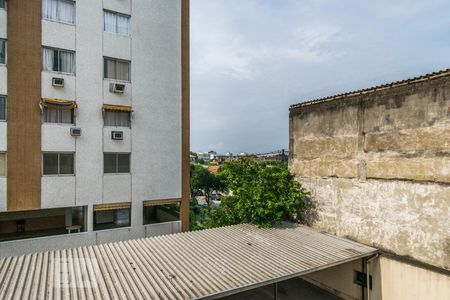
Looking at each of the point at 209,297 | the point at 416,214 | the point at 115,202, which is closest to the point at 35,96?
the point at 115,202

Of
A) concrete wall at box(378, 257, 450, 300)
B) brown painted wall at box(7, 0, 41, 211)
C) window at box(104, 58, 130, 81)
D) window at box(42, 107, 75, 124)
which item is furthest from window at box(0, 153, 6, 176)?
concrete wall at box(378, 257, 450, 300)

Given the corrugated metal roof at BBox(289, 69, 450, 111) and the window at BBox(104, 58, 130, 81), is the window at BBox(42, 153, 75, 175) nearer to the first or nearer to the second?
the window at BBox(104, 58, 130, 81)

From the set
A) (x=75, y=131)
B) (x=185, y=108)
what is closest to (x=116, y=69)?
(x=75, y=131)

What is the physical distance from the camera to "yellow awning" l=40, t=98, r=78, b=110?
14.3 m

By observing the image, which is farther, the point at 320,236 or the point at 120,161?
the point at 120,161

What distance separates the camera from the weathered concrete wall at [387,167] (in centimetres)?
893

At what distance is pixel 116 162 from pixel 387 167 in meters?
14.0

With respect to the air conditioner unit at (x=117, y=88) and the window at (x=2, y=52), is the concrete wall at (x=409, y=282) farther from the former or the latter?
the window at (x=2, y=52)

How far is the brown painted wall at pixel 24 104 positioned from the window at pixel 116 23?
3.28 metres

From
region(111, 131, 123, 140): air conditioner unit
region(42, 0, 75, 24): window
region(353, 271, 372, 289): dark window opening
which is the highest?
region(42, 0, 75, 24): window

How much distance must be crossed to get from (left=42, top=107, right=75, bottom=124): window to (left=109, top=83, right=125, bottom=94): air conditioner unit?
2471mm

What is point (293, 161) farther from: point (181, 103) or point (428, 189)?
point (181, 103)

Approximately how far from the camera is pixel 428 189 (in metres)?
9.15

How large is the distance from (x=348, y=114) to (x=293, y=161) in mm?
3883
